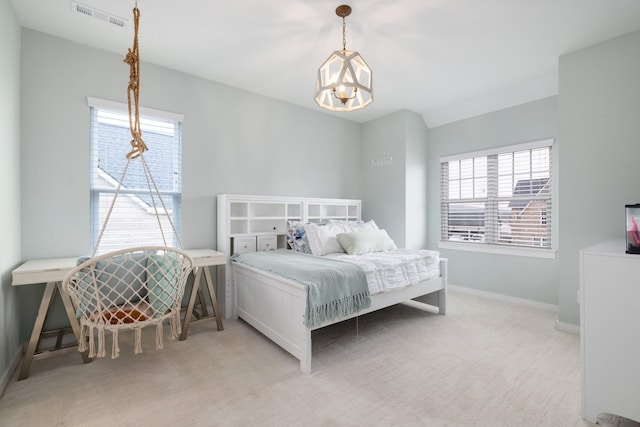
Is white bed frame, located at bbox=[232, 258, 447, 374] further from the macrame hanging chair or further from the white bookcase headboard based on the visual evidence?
the macrame hanging chair

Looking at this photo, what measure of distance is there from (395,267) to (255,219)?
68.6 inches

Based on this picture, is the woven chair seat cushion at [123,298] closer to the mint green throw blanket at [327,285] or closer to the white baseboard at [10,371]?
the white baseboard at [10,371]

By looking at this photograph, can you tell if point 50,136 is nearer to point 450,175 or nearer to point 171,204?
point 171,204

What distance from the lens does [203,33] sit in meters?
2.62

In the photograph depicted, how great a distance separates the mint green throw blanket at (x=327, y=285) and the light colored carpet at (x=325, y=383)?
397mm

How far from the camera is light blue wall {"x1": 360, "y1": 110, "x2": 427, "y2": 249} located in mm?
4438

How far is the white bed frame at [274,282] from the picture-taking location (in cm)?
233

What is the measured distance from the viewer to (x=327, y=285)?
2.29 m

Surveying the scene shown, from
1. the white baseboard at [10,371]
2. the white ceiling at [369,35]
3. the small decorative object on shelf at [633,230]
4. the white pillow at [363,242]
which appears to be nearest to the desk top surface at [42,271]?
the white baseboard at [10,371]

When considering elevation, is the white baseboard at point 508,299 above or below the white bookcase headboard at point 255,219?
below

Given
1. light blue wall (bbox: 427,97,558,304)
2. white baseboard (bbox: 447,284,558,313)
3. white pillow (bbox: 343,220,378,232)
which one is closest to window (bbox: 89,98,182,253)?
white pillow (bbox: 343,220,378,232)

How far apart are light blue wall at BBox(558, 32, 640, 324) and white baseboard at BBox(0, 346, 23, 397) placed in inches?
179

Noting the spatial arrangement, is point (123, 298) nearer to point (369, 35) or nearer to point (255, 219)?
point (255, 219)

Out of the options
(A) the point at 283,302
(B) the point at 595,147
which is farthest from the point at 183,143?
(B) the point at 595,147
